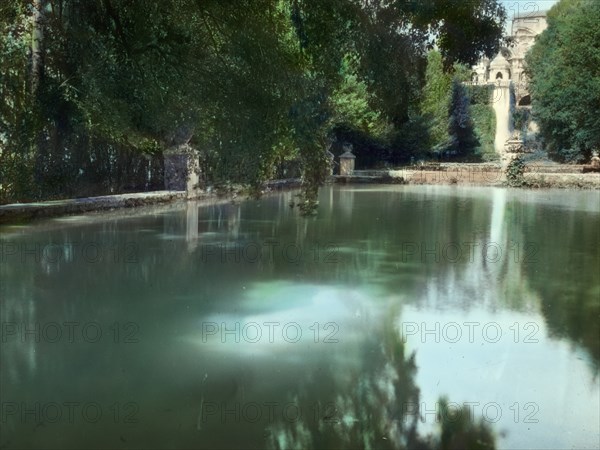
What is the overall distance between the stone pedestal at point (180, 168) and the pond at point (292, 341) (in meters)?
7.32

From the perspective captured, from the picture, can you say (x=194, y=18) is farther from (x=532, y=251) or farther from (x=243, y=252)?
(x=532, y=251)

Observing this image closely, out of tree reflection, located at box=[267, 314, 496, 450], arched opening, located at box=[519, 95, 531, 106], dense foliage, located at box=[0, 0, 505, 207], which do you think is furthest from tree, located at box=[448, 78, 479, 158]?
tree reflection, located at box=[267, 314, 496, 450]

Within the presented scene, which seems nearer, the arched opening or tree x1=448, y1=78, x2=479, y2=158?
tree x1=448, y1=78, x2=479, y2=158

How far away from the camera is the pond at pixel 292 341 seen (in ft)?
12.2

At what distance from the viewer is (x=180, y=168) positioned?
715 inches

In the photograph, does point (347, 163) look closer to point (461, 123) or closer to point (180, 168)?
point (461, 123)

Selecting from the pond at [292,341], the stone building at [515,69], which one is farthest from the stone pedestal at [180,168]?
the stone building at [515,69]

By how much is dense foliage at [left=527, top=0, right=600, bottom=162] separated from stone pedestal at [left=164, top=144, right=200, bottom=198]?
69.5 feet

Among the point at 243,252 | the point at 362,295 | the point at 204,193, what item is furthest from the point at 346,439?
the point at 204,193

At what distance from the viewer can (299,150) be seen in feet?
22.5

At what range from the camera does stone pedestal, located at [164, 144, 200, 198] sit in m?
18.0

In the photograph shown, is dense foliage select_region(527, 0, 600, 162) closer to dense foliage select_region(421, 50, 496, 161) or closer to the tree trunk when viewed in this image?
dense foliage select_region(421, 50, 496, 161)

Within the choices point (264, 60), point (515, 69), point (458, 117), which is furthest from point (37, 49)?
point (515, 69)

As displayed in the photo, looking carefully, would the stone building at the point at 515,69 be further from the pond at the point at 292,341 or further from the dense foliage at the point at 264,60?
the pond at the point at 292,341
